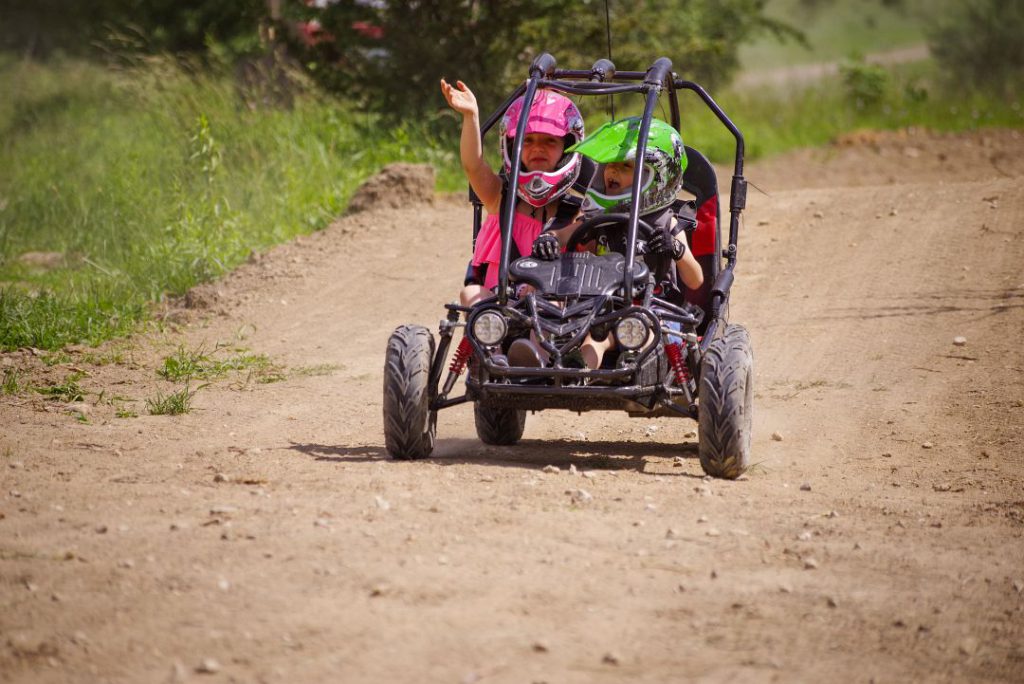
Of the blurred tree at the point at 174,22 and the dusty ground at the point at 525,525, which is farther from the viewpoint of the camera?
the blurred tree at the point at 174,22

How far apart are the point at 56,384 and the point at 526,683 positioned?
5.41 metres

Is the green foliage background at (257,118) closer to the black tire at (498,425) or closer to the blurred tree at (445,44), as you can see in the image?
the blurred tree at (445,44)

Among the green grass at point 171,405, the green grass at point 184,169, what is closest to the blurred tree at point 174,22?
the green grass at point 184,169

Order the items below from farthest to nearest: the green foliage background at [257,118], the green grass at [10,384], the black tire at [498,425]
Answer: the green foliage background at [257,118] < the green grass at [10,384] < the black tire at [498,425]

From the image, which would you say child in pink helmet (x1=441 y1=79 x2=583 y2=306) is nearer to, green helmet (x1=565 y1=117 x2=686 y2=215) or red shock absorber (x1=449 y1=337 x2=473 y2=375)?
green helmet (x1=565 y1=117 x2=686 y2=215)

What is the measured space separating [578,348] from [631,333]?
0.84ft

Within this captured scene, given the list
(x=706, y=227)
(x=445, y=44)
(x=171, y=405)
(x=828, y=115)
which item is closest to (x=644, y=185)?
(x=706, y=227)

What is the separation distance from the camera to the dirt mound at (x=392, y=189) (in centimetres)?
1312

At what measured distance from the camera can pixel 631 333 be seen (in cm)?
610

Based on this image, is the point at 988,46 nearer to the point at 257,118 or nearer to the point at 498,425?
the point at 257,118

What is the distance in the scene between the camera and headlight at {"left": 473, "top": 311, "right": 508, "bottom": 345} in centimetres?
616

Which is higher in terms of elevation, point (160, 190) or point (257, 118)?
point (257, 118)

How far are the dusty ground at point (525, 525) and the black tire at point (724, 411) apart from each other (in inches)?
4.6

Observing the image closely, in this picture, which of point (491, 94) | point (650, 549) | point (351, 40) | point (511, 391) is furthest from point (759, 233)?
point (650, 549)
